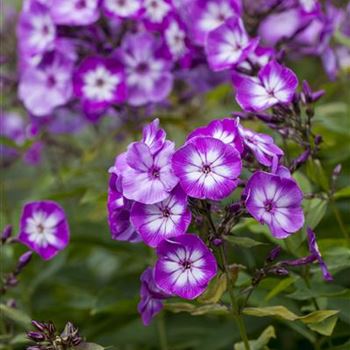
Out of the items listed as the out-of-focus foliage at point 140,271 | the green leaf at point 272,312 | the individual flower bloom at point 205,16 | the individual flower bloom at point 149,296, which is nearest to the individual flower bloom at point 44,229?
the out-of-focus foliage at point 140,271

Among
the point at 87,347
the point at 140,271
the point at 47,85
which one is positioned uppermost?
the point at 47,85

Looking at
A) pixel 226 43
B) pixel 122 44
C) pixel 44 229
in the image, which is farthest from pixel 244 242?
pixel 122 44

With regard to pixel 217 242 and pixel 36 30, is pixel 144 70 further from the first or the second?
pixel 217 242

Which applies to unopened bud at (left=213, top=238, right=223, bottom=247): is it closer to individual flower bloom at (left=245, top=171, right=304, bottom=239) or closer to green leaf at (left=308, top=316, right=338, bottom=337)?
individual flower bloom at (left=245, top=171, right=304, bottom=239)

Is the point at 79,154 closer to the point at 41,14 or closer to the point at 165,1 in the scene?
the point at 41,14

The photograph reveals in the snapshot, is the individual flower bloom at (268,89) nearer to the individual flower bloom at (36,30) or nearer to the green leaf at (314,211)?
the green leaf at (314,211)

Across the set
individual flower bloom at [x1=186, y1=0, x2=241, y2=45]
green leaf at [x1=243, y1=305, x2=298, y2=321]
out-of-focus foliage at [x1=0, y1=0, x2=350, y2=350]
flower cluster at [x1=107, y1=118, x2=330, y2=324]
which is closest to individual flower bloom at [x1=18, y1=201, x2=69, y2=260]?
out-of-focus foliage at [x1=0, y1=0, x2=350, y2=350]

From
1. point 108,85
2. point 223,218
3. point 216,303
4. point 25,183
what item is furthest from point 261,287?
point 25,183
